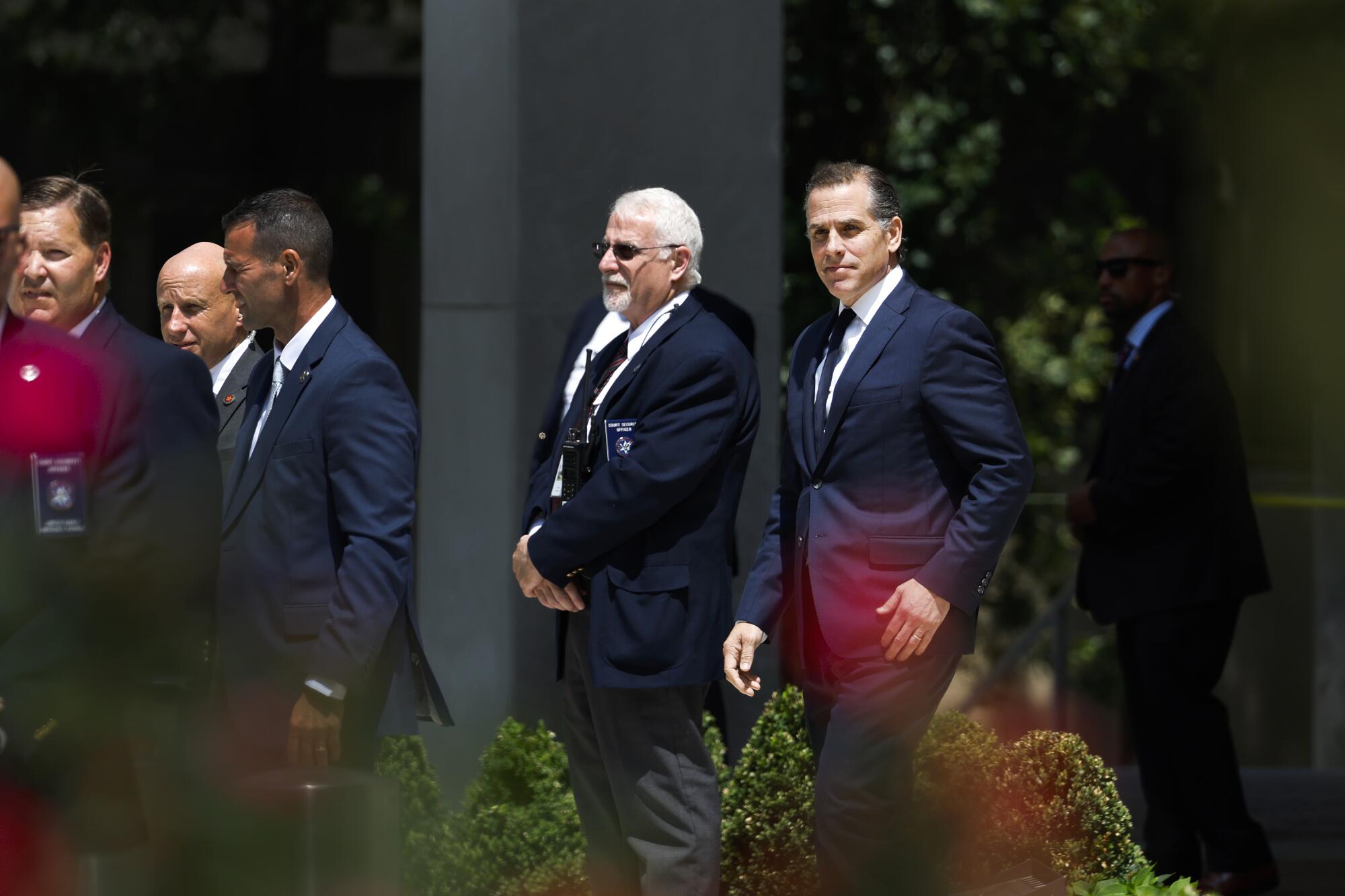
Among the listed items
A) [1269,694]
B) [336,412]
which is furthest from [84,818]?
[1269,694]

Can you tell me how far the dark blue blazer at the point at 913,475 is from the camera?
4.05 meters

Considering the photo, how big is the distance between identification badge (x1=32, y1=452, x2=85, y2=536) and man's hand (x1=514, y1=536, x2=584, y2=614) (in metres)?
1.64

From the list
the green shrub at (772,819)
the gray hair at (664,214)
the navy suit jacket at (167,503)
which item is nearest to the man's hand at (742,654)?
the gray hair at (664,214)

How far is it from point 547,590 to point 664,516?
34cm

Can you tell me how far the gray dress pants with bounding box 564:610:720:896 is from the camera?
4406mm

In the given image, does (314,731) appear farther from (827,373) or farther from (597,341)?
(597,341)

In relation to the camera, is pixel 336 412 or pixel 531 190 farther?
pixel 531 190

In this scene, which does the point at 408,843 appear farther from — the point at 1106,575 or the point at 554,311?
the point at 1106,575

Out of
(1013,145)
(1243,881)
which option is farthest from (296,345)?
(1013,145)

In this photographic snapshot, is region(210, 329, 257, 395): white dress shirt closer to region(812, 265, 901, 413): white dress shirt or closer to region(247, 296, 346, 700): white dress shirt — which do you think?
region(247, 296, 346, 700): white dress shirt

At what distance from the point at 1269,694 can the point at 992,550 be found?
22.7 feet

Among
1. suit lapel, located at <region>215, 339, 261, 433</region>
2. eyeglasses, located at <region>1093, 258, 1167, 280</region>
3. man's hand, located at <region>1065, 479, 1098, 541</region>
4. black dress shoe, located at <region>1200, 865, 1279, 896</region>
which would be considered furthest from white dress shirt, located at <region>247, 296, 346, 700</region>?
black dress shoe, located at <region>1200, 865, 1279, 896</region>

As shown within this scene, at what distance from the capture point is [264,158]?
10641 millimetres

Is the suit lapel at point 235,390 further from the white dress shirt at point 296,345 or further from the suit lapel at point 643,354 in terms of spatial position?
the suit lapel at point 643,354
